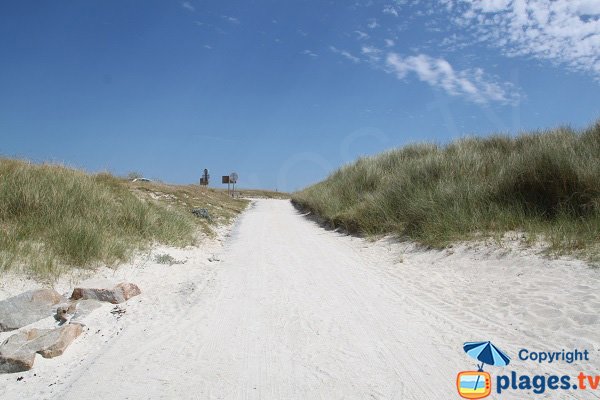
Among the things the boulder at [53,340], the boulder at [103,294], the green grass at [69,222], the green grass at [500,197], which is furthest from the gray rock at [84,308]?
the green grass at [500,197]

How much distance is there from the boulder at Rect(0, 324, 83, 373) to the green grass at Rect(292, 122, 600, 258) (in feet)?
21.1

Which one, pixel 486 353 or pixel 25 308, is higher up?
pixel 25 308

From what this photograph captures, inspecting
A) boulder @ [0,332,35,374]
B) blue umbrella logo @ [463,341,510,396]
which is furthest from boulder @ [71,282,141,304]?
blue umbrella logo @ [463,341,510,396]

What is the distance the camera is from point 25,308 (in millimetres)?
4496

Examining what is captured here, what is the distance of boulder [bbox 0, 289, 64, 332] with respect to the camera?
429 cm

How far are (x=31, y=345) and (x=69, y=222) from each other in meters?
3.80

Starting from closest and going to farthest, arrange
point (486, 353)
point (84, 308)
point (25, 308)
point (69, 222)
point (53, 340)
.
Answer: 1. point (486, 353)
2. point (53, 340)
3. point (25, 308)
4. point (84, 308)
5. point (69, 222)

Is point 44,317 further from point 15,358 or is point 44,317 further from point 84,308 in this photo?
point 15,358

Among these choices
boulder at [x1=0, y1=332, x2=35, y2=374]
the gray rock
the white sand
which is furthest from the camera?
the gray rock

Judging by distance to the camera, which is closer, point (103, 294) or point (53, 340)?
point (53, 340)

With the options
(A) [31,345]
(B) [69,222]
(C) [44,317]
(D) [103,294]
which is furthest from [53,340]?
(B) [69,222]

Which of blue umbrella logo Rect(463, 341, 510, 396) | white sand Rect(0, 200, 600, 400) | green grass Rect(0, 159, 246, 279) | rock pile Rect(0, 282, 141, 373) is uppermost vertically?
green grass Rect(0, 159, 246, 279)

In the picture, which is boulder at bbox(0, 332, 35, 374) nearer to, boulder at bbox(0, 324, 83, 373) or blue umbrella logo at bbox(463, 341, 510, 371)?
boulder at bbox(0, 324, 83, 373)

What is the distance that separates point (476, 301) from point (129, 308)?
14.8 feet
